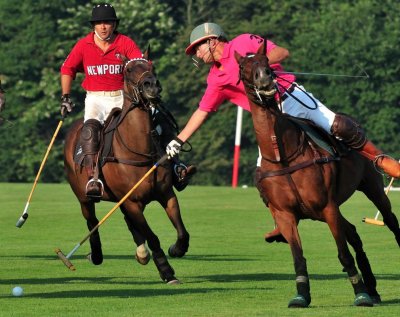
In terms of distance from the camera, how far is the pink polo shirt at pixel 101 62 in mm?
16297

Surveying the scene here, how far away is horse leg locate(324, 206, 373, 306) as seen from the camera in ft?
41.4

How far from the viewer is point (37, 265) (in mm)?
17141

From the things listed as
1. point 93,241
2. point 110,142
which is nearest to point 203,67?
point 93,241

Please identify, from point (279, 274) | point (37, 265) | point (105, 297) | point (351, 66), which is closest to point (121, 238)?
point (37, 265)

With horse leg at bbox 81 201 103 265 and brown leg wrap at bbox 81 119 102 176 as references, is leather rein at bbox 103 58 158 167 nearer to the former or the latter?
brown leg wrap at bbox 81 119 102 176

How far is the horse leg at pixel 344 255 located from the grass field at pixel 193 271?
7.8 inches

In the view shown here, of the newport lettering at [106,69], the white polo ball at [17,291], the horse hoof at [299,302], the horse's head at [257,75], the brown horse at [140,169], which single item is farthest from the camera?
the newport lettering at [106,69]

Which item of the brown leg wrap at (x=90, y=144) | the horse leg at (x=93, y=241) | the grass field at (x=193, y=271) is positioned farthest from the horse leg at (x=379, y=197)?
the horse leg at (x=93, y=241)

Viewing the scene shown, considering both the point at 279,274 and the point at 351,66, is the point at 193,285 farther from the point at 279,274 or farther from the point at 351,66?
the point at 351,66

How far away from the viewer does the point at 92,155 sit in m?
15.8

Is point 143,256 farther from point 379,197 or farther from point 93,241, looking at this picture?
point 379,197

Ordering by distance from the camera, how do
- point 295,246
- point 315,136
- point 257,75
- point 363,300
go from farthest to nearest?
1. point 315,136
2. point 295,246
3. point 363,300
4. point 257,75

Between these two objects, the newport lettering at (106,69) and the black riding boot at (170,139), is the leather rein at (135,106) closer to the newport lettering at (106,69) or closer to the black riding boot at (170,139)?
the black riding boot at (170,139)

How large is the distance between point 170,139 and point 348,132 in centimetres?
294
